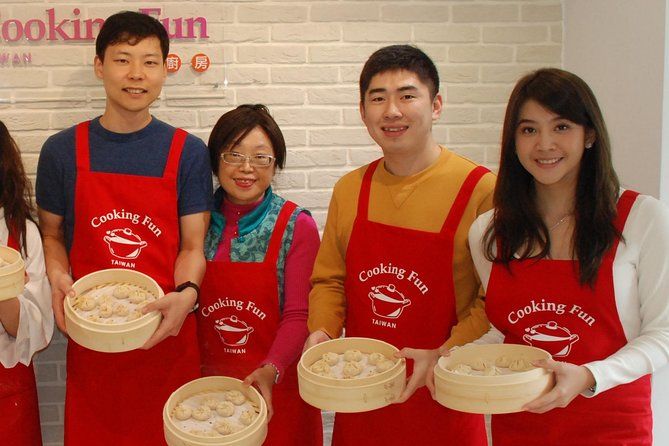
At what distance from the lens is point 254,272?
7.99 feet

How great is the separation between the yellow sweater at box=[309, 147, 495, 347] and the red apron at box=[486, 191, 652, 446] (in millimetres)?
213

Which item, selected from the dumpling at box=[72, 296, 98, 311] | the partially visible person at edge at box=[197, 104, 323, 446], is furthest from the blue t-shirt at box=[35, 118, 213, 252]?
the dumpling at box=[72, 296, 98, 311]

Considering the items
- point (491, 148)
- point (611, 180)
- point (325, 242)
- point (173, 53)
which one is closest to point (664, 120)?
point (611, 180)

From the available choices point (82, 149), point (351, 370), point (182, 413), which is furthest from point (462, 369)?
point (82, 149)

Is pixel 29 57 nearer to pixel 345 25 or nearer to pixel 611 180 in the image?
pixel 345 25

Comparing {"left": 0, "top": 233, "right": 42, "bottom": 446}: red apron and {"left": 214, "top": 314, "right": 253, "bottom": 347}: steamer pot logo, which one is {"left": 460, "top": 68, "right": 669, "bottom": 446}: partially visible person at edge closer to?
{"left": 214, "top": 314, "right": 253, "bottom": 347}: steamer pot logo

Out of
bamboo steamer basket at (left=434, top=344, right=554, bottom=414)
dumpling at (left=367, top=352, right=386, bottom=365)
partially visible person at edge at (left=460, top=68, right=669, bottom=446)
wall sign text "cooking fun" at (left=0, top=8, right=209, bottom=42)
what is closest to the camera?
bamboo steamer basket at (left=434, top=344, right=554, bottom=414)

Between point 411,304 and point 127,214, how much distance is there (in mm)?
977

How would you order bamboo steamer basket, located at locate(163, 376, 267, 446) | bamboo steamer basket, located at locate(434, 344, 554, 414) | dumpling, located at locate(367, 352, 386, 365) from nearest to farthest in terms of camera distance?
bamboo steamer basket, located at locate(434, 344, 554, 414) < bamboo steamer basket, located at locate(163, 376, 267, 446) < dumpling, located at locate(367, 352, 386, 365)

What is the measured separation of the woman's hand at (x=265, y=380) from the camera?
7.37 feet

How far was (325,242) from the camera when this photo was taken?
2.35 m

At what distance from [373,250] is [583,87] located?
776 mm

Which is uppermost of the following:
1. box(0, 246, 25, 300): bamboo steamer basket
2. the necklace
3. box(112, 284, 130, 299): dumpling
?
the necklace

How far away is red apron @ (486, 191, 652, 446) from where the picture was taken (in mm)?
1817
